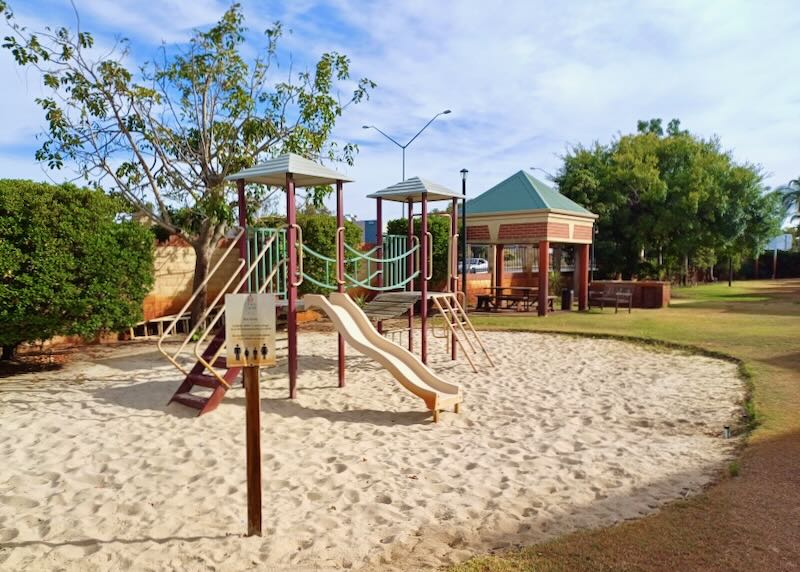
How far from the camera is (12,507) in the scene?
4.35 m

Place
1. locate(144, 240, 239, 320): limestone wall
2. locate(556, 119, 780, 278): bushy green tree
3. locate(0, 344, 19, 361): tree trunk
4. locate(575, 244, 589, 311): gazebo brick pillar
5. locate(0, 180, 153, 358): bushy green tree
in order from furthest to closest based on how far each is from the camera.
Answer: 1. locate(556, 119, 780, 278): bushy green tree
2. locate(575, 244, 589, 311): gazebo brick pillar
3. locate(144, 240, 239, 320): limestone wall
4. locate(0, 344, 19, 361): tree trunk
5. locate(0, 180, 153, 358): bushy green tree

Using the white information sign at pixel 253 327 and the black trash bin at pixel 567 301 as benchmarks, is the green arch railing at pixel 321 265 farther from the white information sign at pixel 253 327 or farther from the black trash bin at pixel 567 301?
the black trash bin at pixel 567 301

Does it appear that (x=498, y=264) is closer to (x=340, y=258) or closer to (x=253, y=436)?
(x=340, y=258)

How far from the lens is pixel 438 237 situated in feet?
64.0

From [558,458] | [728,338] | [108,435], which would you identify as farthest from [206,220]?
[728,338]

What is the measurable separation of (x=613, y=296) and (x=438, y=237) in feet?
21.1

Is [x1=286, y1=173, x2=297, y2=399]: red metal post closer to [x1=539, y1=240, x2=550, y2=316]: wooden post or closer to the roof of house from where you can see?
the roof of house

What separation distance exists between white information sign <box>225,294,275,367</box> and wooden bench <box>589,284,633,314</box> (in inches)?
673

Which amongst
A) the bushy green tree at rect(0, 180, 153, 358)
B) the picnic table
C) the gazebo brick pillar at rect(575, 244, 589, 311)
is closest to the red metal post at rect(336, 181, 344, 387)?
the bushy green tree at rect(0, 180, 153, 358)

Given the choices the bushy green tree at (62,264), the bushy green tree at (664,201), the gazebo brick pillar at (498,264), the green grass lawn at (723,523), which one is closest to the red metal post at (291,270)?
the bushy green tree at (62,264)

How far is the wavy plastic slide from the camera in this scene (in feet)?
22.5

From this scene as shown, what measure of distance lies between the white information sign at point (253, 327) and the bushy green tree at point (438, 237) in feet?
50.4

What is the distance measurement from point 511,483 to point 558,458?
84 cm

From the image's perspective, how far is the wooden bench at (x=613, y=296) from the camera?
1939 cm
